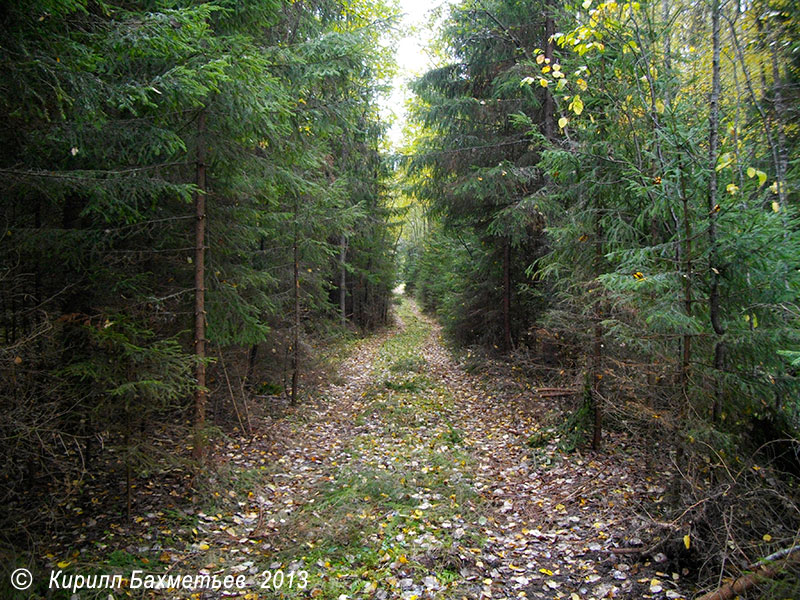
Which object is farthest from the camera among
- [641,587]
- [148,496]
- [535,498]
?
[535,498]

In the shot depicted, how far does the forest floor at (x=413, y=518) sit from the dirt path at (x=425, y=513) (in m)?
0.02

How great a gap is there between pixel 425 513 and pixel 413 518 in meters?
0.21

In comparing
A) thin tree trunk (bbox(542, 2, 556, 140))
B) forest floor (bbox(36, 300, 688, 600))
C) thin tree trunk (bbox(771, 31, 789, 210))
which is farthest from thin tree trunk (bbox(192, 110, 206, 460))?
thin tree trunk (bbox(542, 2, 556, 140))

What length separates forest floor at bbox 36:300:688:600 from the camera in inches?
163

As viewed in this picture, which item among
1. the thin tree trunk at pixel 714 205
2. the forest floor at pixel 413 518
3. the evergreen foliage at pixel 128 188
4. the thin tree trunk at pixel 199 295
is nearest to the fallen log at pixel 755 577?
the forest floor at pixel 413 518

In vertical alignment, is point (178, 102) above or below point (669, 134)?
above

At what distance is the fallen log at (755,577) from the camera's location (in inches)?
127

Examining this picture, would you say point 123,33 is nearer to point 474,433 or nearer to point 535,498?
point 535,498

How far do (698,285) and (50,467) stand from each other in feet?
25.6

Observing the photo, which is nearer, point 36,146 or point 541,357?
point 36,146

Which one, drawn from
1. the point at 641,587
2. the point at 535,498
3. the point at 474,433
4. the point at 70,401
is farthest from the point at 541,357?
the point at 70,401

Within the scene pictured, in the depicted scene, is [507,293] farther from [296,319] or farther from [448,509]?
[448,509]

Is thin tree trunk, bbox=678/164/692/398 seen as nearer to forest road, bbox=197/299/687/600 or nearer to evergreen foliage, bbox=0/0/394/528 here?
forest road, bbox=197/299/687/600

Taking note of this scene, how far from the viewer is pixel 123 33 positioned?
13.3 feet
